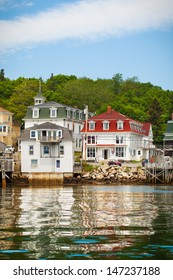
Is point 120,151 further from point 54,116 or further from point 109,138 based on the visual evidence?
point 54,116

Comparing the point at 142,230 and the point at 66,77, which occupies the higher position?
the point at 66,77

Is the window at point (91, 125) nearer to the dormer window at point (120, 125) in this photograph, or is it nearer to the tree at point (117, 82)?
the dormer window at point (120, 125)

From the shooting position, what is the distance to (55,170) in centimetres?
4094

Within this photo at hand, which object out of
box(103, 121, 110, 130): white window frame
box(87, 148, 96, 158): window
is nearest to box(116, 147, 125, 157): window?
box(87, 148, 96, 158): window

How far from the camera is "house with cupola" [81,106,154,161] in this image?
155ft

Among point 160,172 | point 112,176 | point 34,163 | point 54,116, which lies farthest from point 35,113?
point 160,172

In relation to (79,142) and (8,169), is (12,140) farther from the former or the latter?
(8,169)

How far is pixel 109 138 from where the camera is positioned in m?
47.7

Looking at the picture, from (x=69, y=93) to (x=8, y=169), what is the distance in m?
24.1

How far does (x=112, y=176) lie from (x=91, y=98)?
23.7 m

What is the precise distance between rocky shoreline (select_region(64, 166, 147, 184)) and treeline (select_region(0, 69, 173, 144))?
14427mm

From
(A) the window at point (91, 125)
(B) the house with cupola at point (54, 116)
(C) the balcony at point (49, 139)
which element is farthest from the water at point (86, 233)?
(B) the house with cupola at point (54, 116)

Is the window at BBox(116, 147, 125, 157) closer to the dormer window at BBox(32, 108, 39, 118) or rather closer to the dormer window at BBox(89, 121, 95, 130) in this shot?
the dormer window at BBox(89, 121, 95, 130)
